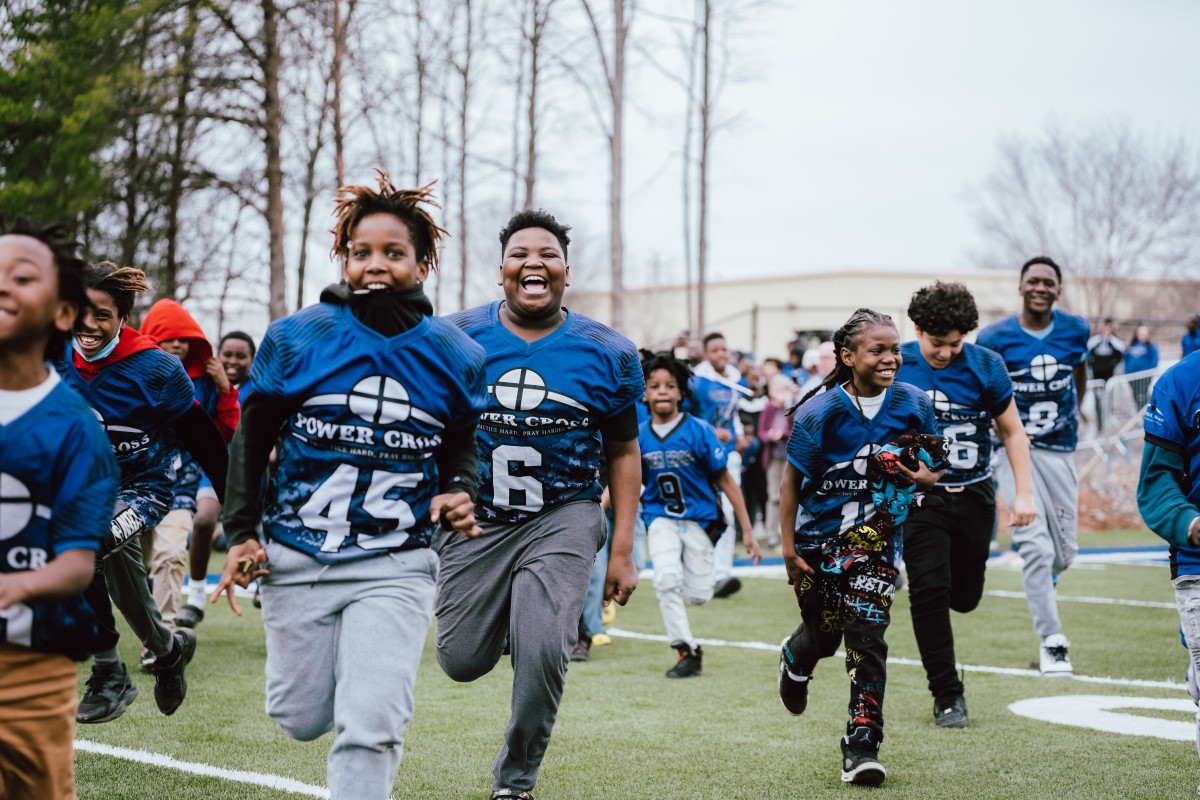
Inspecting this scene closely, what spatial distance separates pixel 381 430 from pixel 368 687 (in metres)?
0.78

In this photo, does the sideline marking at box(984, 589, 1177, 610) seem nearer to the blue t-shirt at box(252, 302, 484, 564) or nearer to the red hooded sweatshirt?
the red hooded sweatshirt

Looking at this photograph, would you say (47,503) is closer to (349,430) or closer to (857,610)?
(349,430)

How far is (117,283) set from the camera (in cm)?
615

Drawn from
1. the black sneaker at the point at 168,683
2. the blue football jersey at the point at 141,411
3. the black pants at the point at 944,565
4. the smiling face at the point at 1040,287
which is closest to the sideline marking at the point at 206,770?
the black sneaker at the point at 168,683

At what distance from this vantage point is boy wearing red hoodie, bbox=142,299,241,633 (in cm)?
798

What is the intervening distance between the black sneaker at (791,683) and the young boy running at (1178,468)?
76.0 inches

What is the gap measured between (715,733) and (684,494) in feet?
8.75

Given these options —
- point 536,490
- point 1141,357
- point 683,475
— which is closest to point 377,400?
point 536,490

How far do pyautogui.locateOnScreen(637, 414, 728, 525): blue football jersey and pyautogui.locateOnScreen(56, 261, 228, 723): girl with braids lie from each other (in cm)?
366

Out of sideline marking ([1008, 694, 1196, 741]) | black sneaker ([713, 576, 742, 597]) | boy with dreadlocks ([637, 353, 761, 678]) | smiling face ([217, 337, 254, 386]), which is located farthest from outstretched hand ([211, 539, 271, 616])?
black sneaker ([713, 576, 742, 597])

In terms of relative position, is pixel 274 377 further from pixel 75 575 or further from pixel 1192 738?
pixel 1192 738

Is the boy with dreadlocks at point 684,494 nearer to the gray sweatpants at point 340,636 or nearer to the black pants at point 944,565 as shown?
Answer: the black pants at point 944,565

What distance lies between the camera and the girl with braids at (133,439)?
238 inches

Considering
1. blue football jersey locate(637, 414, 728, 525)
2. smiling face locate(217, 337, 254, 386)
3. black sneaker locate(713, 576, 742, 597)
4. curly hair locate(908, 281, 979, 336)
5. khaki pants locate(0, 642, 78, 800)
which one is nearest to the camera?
khaki pants locate(0, 642, 78, 800)
